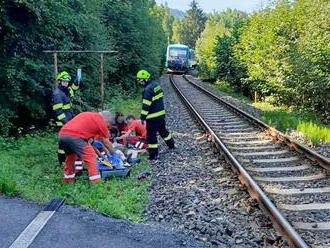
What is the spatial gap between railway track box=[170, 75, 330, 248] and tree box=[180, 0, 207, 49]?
117 m

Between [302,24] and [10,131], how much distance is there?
42.4 feet

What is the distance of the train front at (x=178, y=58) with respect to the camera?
48688mm

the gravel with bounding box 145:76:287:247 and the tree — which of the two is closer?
the gravel with bounding box 145:76:287:247

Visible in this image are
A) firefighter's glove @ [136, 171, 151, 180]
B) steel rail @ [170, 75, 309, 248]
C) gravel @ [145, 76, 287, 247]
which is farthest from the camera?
firefighter's glove @ [136, 171, 151, 180]

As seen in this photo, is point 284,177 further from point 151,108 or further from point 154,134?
point 151,108

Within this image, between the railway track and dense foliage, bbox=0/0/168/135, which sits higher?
dense foliage, bbox=0/0/168/135

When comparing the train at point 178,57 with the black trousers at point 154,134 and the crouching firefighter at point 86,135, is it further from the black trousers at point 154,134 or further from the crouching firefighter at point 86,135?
the crouching firefighter at point 86,135

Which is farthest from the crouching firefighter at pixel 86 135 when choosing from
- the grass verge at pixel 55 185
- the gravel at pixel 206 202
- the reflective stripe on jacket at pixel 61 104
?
the reflective stripe on jacket at pixel 61 104

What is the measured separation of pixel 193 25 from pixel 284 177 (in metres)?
123

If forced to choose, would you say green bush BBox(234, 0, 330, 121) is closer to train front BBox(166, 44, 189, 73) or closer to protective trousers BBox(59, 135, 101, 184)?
protective trousers BBox(59, 135, 101, 184)

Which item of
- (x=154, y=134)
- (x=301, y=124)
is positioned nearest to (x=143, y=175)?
(x=154, y=134)

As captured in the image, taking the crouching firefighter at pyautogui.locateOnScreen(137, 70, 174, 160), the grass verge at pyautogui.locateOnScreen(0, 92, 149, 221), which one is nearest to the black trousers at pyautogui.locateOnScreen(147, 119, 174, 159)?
the crouching firefighter at pyautogui.locateOnScreen(137, 70, 174, 160)

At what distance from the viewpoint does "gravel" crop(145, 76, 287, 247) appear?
196 inches

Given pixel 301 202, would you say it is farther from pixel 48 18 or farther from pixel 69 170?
pixel 48 18
